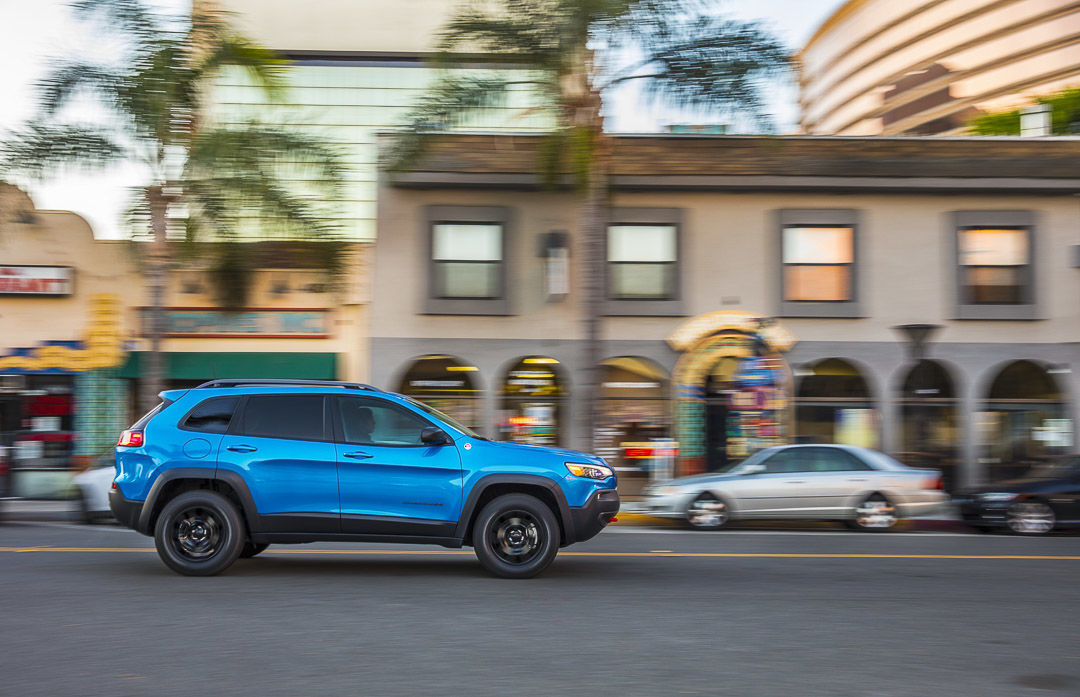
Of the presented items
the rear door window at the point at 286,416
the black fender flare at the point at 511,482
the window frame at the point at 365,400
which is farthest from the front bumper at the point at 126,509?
the black fender flare at the point at 511,482

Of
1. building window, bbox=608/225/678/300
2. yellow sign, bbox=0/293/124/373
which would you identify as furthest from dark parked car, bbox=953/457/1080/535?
yellow sign, bbox=0/293/124/373

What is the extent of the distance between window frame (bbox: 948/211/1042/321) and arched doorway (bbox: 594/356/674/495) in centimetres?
618

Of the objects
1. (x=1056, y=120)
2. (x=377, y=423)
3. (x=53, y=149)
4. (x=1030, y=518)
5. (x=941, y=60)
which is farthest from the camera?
(x=941, y=60)

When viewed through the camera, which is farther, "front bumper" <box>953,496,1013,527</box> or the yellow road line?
"front bumper" <box>953,496,1013,527</box>

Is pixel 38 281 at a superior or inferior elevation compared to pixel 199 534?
superior

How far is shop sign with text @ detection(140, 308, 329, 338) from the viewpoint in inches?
821

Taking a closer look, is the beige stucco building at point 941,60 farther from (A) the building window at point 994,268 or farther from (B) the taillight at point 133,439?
(B) the taillight at point 133,439

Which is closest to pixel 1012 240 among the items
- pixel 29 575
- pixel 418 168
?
pixel 418 168

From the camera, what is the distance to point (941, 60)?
6838 cm

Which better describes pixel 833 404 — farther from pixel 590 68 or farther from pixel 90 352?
pixel 90 352

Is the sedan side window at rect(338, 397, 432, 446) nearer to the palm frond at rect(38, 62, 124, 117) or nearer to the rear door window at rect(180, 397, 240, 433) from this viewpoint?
the rear door window at rect(180, 397, 240, 433)

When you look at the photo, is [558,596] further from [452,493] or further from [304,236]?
[304,236]

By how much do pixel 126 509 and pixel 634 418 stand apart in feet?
42.9

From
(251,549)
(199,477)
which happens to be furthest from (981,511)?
(199,477)
